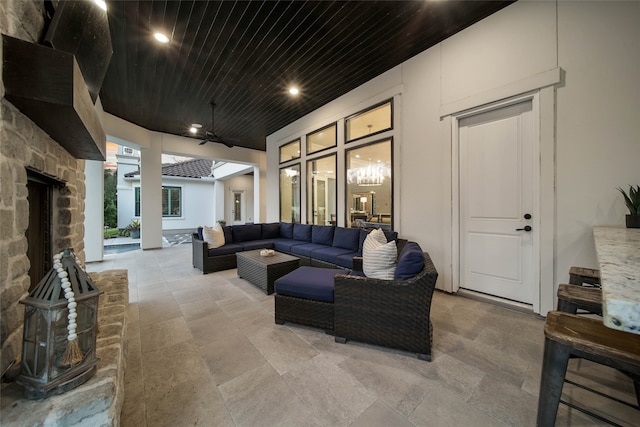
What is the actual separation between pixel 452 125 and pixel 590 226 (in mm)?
1772

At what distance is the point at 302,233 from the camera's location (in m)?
5.13

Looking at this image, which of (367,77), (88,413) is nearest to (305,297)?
(88,413)

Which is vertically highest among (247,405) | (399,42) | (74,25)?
(399,42)

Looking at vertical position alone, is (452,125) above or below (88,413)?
above

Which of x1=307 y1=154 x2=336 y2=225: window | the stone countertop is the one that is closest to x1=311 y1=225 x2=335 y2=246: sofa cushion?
x1=307 y1=154 x2=336 y2=225: window

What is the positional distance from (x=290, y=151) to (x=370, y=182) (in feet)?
7.82

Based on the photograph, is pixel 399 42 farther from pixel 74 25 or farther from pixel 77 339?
pixel 77 339

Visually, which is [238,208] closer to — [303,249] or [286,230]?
[286,230]

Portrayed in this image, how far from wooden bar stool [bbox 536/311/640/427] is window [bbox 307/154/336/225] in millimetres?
4303

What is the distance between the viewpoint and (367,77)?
3912 millimetres

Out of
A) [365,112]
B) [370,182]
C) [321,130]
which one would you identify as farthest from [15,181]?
[370,182]

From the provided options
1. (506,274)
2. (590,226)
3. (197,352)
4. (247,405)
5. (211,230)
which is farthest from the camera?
(211,230)

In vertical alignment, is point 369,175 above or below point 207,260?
above

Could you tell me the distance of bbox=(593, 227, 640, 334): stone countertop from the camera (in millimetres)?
542
